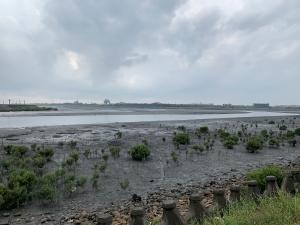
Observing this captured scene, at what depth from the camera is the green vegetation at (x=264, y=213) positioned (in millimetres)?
6387

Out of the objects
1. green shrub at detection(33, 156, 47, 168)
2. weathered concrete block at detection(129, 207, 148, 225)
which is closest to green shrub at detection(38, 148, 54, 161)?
green shrub at detection(33, 156, 47, 168)

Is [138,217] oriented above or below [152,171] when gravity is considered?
above

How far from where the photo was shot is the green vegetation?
639cm

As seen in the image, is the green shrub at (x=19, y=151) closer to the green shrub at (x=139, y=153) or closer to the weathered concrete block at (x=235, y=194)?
the green shrub at (x=139, y=153)

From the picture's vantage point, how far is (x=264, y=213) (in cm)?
668

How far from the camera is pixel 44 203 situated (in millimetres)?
13406

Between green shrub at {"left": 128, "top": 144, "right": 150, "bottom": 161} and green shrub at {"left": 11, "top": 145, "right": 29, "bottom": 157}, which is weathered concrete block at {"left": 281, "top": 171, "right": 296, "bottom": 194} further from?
green shrub at {"left": 11, "top": 145, "right": 29, "bottom": 157}

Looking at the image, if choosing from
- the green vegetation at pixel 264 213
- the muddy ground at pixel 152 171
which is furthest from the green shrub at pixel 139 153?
the green vegetation at pixel 264 213

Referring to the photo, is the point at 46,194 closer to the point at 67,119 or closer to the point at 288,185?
the point at 288,185

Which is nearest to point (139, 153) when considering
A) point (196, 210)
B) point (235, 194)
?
point (235, 194)

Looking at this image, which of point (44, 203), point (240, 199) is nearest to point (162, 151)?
point (44, 203)

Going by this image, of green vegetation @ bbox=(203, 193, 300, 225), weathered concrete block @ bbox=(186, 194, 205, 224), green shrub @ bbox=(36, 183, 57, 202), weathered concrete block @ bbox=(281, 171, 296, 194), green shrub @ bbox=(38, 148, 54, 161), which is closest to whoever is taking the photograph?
green vegetation @ bbox=(203, 193, 300, 225)

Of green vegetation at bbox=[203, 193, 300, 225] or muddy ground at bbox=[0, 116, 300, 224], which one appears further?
muddy ground at bbox=[0, 116, 300, 224]

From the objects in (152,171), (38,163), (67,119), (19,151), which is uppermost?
(19,151)
